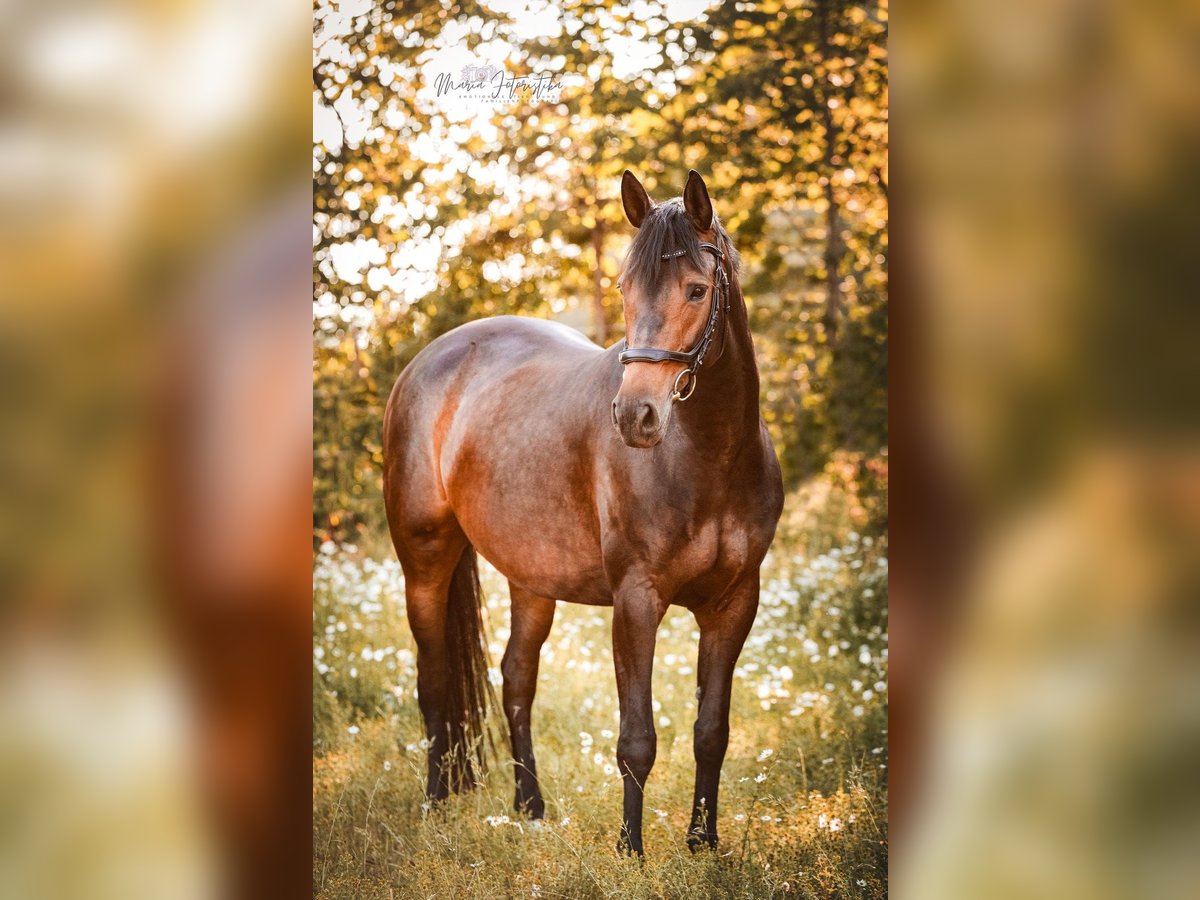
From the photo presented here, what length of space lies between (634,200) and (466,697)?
5.40 ft

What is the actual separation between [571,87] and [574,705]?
6.26 feet

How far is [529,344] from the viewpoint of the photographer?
312cm

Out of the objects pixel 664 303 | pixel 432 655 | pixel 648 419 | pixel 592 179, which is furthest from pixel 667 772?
pixel 592 179

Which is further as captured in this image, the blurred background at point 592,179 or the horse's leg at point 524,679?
the horse's leg at point 524,679

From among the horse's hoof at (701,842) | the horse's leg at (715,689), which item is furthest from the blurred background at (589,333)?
the horse's hoof at (701,842)

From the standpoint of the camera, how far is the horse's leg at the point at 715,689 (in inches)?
112

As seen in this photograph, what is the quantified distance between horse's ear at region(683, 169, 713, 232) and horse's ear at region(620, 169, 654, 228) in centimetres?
13

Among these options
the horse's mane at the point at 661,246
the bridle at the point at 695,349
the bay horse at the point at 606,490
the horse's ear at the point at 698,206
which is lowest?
the bay horse at the point at 606,490

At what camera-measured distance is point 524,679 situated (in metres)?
3.04

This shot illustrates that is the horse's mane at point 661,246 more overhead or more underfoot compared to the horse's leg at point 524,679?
more overhead
